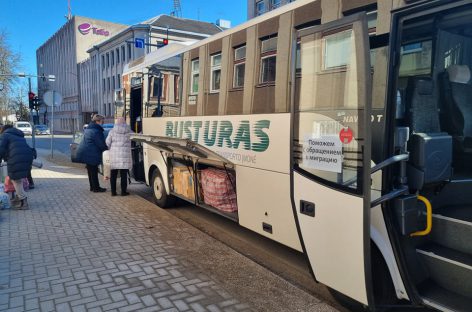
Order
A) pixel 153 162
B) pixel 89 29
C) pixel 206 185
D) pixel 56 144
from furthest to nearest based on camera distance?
1. pixel 89 29
2. pixel 56 144
3. pixel 153 162
4. pixel 206 185

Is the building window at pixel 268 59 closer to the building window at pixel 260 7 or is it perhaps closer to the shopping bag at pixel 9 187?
the shopping bag at pixel 9 187

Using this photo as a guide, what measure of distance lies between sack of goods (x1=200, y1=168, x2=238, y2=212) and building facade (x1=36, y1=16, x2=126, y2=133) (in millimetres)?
60475

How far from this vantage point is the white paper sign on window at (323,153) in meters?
2.89

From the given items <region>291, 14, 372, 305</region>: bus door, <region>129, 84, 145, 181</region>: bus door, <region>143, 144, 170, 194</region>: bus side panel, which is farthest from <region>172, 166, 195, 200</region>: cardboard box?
<region>291, 14, 372, 305</region>: bus door

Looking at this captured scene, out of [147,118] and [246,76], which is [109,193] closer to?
[147,118]

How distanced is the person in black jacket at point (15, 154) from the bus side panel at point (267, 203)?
4492 mm

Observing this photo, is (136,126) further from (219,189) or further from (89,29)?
(89,29)

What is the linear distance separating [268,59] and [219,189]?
2.07 m

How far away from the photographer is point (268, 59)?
4.21 metres

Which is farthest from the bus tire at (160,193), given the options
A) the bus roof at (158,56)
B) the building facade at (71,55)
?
the building facade at (71,55)

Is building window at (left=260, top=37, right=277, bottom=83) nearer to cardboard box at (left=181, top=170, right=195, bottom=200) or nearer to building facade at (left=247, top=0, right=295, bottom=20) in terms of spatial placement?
cardboard box at (left=181, top=170, right=195, bottom=200)

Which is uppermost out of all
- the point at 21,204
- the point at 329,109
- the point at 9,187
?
the point at 329,109

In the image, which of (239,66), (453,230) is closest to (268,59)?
(239,66)

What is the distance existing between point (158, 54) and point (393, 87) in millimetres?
5511
